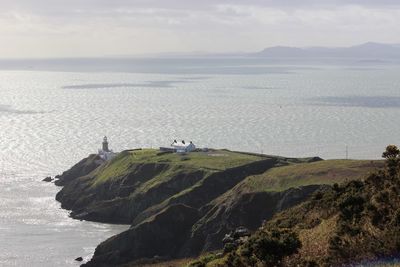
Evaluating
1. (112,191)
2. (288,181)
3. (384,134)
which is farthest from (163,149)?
(384,134)

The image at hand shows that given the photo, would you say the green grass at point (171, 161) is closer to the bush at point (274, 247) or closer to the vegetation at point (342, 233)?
the vegetation at point (342, 233)

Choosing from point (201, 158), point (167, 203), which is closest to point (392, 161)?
point (167, 203)

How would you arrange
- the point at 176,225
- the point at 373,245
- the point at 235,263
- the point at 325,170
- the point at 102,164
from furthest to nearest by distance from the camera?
1. the point at 102,164
2. the point at 325,170
3. the point at 176,225
4. the point at 235,263
5. the point at 373,245

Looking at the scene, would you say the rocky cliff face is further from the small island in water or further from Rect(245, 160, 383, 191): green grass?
Rect(245, 160, 383, 191): green grass

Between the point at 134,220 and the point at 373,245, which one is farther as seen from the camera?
the point at 134,220

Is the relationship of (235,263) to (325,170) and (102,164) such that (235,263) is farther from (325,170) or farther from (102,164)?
(102,164)

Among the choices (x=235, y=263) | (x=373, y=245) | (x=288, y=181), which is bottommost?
(x=288, y=181)
